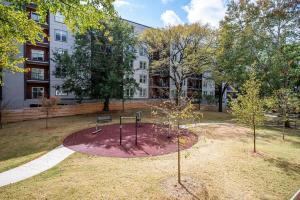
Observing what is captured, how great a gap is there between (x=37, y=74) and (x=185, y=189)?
32.7 metres

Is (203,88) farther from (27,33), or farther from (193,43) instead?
(27,33)

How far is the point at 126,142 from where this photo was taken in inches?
658

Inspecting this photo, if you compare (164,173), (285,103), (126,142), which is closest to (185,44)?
(285,103)

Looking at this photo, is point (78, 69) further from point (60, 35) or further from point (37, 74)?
point (60, 35)

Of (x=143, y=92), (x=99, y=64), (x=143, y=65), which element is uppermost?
(x=143, y=65)

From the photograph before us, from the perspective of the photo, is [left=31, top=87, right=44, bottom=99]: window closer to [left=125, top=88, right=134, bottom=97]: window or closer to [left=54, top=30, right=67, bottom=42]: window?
[left=54, top=30, right=67, bottom=42]: window

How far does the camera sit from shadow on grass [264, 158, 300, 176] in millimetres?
11217

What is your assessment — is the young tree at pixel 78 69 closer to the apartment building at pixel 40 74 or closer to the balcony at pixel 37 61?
the apartment building at pixel 40 74

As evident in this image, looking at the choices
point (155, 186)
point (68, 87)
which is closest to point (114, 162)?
point (155, 186)

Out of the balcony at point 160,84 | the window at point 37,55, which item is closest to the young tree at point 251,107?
the window at point 37,55

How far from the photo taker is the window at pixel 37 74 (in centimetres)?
3389

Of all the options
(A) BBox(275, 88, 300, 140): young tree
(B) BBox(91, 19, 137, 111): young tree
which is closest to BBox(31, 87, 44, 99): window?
(B) BBox(91, 19, 137, 111): young tree

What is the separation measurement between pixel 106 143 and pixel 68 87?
15.2 meters

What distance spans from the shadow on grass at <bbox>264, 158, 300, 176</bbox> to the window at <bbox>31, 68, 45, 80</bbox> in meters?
33.0
